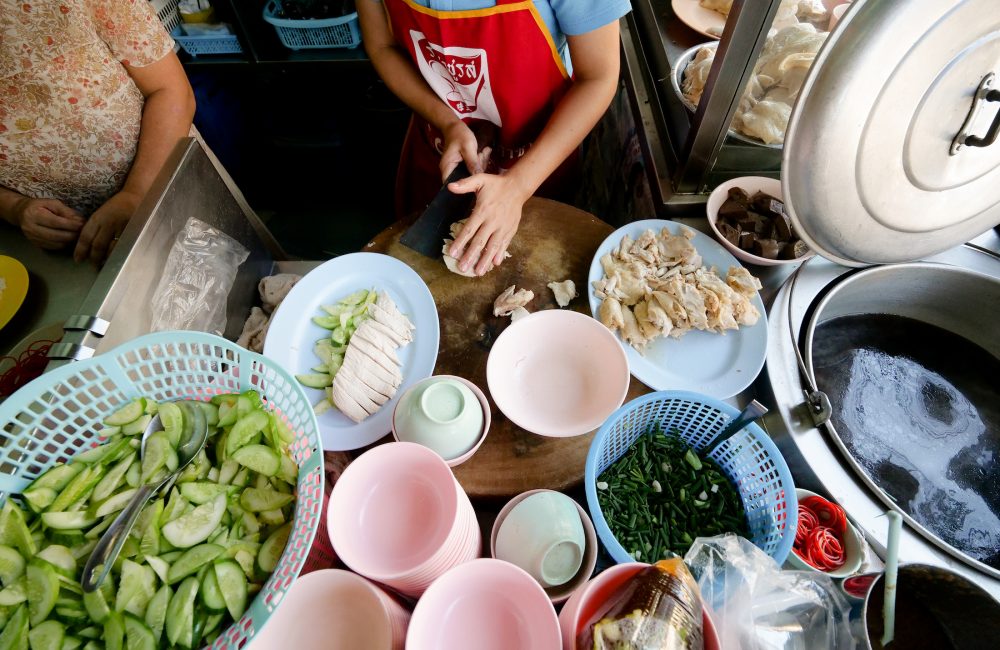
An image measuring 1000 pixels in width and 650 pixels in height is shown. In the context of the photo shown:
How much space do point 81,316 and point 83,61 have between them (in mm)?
1331

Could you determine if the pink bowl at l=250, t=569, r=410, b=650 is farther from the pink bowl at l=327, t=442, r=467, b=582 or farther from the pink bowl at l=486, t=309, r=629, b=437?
the pink bowl at l=486, t=309, r=629, b=437

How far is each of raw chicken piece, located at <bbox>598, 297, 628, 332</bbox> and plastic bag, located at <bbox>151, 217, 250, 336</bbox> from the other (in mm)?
1292

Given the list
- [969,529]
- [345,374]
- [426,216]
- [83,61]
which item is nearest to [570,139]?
[426,216]

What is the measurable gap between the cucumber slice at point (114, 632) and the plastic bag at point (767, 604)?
1011mm

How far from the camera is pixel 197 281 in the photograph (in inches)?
59.4

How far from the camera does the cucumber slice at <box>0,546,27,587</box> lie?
31.9 inches

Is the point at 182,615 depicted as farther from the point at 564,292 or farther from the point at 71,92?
the point at 71,92

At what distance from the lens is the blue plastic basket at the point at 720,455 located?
1.06 metres

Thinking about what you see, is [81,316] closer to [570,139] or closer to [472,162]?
[472,162]

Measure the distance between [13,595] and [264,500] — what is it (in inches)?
15.2

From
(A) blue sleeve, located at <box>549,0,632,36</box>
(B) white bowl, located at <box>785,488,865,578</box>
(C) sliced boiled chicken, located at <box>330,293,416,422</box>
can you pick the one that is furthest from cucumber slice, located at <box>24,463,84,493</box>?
(A) blue sleeve, located at <box>549,0,632,36</box>

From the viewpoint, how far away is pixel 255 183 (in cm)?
389

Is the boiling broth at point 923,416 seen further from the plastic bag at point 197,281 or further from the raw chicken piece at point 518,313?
the plastic bag at point 197,281

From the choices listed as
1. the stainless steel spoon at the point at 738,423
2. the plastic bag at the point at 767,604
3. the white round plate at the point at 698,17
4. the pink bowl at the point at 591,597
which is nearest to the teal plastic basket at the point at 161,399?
the pink bowl at the point at 591,597
